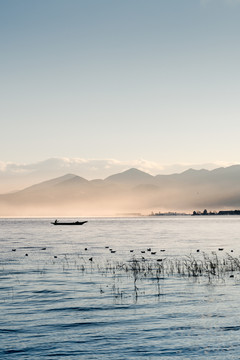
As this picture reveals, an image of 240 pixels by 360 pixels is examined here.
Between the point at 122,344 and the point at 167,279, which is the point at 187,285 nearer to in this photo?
the point at 167,279

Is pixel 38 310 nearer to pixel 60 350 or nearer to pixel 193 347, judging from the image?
pixel 60 350

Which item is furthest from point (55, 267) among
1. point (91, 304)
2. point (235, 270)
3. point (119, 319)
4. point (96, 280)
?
point (119, 319)

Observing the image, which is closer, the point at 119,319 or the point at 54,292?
the point at 119,319

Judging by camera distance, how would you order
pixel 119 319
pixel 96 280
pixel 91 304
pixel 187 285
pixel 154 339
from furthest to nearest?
pixel 96 280 < pixel 187 285 < pixel 91 304 < pixel 119 319 < pixel 154 339

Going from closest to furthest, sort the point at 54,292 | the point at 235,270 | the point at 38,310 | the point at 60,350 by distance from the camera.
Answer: the point at 60,350, the point at 38,310, the point at 54,292, the point at 235,270

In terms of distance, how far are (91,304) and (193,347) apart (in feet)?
35.9

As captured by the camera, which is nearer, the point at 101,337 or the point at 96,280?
the point at 101,337

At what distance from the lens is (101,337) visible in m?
21.3

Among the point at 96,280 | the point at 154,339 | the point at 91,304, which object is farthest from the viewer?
the point at 96,280

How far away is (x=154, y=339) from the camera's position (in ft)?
68.2

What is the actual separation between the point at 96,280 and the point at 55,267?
1185 cm

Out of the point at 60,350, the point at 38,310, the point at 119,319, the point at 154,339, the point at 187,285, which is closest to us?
the point at 60,350

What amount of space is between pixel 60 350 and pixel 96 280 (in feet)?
68.3

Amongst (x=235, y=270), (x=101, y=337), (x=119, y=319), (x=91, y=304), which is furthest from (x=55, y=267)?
(x=101, y=337)
